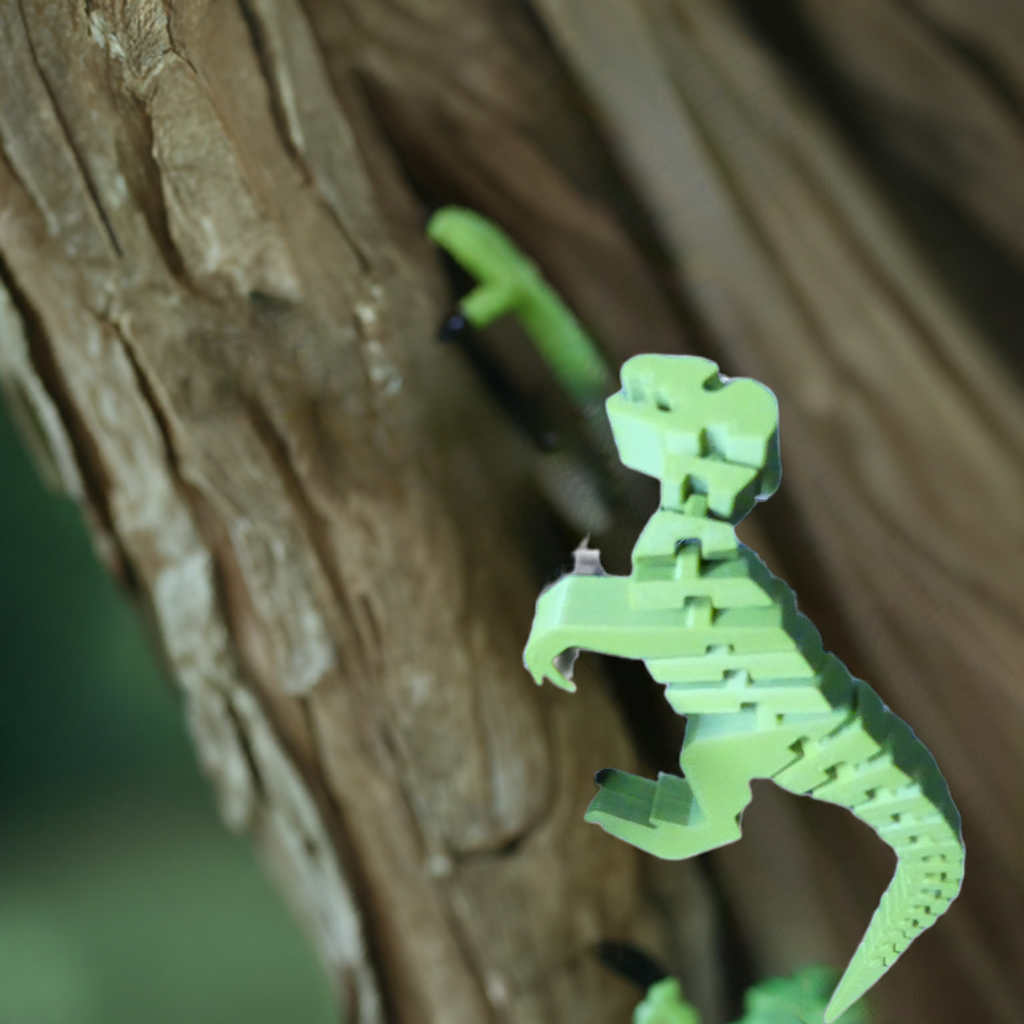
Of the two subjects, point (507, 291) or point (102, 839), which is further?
point (102, 839)

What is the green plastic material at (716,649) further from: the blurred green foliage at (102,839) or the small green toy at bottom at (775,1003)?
the blurred green foliage at (102,839)

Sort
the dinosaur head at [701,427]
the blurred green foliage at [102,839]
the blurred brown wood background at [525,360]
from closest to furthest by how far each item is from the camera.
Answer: the dinosaur head at [701,427]
the blurred brown wood background at [525,360]
the blurred green foliage at [102,839]

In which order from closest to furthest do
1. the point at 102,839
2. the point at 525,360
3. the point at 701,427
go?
the point at 701,427
the point at 525,360
the point at 102,839

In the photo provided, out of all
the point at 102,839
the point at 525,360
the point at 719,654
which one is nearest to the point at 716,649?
the point at 719,654

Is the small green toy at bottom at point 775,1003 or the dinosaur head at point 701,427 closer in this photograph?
the dinosaur head at point 701,427

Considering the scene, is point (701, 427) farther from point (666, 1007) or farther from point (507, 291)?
point (666, 1007)

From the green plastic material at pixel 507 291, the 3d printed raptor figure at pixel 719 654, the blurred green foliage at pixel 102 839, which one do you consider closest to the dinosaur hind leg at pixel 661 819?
the 3d printed raptor figure at pixel 719 654

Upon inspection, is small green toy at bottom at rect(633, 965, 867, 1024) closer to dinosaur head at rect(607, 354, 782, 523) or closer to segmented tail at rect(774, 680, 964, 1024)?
segmented tail at rect(774, 680, 964, 1024)

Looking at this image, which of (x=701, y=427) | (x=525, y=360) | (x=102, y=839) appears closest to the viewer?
(x=701, y=427)

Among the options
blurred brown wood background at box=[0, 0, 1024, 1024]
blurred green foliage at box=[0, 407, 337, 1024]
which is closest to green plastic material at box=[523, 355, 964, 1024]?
blurred brown wood background at box=[0, 0, 1024, 1024]
